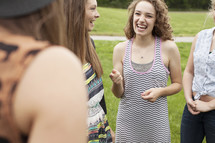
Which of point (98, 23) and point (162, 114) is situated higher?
point (162, 114)

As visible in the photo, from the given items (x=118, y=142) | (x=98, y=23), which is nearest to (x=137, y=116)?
(x=118, y=142)

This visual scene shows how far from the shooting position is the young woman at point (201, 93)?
2498mm

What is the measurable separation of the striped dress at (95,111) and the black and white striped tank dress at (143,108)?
57cm

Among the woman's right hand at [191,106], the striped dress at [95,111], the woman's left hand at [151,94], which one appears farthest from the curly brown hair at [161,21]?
the striped dress at [95,111]

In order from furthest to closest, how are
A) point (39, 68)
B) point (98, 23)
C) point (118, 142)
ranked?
point (98, 23), point (118, 142), point (39, 68)

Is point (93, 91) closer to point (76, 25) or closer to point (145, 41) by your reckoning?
point (76, 25)

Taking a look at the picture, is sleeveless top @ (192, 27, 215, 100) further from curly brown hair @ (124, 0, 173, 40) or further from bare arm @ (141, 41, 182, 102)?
curly brown hair @ (124, 0, 173, 40)

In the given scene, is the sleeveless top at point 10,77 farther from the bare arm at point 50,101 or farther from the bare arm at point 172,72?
the bare arm at point 172,72

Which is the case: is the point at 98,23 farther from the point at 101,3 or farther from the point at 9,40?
the point at 101,3

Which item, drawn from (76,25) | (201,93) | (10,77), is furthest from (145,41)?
(10,77)

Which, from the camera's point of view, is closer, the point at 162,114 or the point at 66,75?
the point at 66,75

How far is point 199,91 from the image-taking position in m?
2.59

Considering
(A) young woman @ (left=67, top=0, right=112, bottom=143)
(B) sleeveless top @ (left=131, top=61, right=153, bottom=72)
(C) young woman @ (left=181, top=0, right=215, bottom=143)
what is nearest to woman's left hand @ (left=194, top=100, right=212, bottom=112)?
(C) young woman @ (left=181, top=0, right=215, bottom=143)

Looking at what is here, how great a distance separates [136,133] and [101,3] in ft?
144
